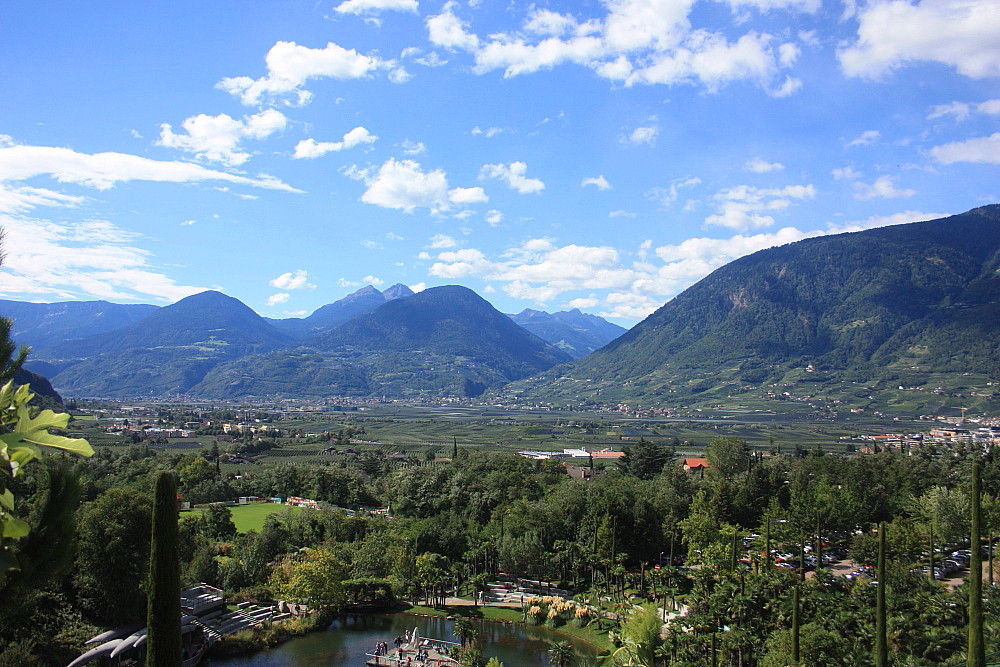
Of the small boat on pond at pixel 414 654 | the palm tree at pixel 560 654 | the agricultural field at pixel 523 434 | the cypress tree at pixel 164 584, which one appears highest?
the cypress tree at pixel 164 584

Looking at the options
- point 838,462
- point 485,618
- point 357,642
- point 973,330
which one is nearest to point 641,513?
point 485,618

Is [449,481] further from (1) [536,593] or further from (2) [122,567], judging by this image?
(2) [122,567]

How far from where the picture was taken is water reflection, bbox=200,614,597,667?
29.4m

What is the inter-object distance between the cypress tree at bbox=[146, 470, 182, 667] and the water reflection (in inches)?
823

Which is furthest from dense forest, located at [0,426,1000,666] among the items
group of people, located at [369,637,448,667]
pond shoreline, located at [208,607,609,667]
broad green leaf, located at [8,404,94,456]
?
group of people, located at [369,637,448,667]

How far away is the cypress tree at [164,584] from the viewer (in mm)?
10477

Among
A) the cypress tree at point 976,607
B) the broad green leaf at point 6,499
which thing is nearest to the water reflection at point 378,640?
the cypress tree at point 976,607

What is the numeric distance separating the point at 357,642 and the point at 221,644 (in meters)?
6.66

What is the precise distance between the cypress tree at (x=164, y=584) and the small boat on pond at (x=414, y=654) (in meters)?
19.2

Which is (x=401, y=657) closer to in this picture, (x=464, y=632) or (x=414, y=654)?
(x=414, y=654)

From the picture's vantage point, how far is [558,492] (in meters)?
47.8

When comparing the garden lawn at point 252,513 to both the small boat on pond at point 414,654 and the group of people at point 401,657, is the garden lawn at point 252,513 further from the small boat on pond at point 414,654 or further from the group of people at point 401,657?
the group of people at point 401,657

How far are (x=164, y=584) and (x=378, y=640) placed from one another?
78.9 feet

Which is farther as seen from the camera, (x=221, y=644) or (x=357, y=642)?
(x=357, y=642)
